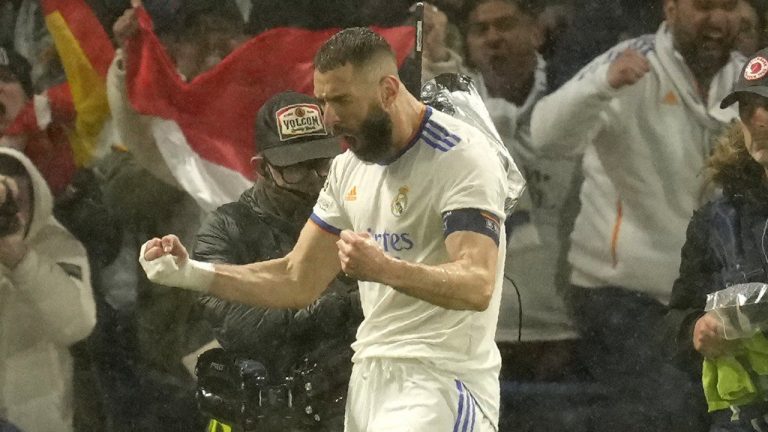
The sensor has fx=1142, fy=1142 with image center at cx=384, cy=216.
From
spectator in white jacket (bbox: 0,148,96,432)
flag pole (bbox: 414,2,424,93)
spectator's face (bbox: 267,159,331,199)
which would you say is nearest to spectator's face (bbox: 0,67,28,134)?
spectator in white jacket (bbox: 0,148,96,432)

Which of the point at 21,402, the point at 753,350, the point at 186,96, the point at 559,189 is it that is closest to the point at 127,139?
the point at 186,96

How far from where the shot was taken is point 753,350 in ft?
9.25

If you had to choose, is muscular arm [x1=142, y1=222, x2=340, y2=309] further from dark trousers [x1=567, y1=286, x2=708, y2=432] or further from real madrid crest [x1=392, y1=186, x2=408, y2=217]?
Answer: dark trousers [x1=567, y1=286, x2=708, y2=432]

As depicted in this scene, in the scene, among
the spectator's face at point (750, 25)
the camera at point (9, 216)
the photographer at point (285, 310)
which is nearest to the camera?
the photographer at point (285, 310)

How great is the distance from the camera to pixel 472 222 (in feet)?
7.53

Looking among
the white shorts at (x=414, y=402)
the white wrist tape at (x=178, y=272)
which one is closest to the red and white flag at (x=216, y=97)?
the white wrist tape at (x=178, y=272)

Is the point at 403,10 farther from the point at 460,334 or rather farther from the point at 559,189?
the point at 460,334

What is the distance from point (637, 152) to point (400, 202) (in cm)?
157

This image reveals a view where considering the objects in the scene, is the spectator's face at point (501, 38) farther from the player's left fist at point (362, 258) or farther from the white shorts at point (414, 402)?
the player's left fist at point (362, 258)

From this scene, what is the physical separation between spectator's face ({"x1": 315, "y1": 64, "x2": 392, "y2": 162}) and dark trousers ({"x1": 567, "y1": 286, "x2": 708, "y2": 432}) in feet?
5.20

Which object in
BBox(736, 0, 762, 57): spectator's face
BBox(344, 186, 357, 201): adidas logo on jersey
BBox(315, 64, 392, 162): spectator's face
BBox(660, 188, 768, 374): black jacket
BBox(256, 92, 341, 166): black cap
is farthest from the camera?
BBox(736, 0, 762, 57): spectator's face

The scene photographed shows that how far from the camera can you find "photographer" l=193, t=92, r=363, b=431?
3025mm

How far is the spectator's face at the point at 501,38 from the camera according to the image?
3.80 m

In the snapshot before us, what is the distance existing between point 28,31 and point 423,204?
91.3 inches
